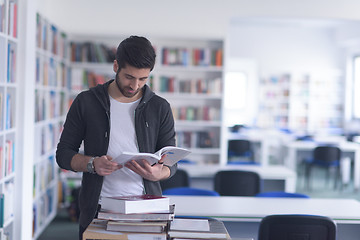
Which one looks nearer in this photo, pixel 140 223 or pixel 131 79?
pixel 140 223

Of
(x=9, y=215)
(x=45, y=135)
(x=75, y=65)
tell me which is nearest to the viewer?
(x=9, y=215)

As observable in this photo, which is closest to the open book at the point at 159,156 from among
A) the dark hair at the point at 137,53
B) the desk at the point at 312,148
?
the dark hair at the point at 137,53

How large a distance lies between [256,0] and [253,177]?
3173 millimetres

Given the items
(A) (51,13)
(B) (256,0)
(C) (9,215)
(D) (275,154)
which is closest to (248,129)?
(D) (275,154)

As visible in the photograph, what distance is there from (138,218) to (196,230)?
0.75 feet

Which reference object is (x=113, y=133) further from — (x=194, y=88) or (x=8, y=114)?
(x=194, y=88)

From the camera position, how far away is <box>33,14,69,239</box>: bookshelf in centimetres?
499

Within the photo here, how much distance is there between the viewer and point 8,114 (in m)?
3.86

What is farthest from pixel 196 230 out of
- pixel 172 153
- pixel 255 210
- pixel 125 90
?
pixel 255 210

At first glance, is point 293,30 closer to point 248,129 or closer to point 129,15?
point 248,129

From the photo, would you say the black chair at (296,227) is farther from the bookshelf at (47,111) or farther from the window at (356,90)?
the window at (356,90)

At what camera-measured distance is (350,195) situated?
8.06 m

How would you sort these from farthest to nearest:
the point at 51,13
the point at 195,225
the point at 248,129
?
the point at 248,129 → the point at 51,13 → the point at 195,225

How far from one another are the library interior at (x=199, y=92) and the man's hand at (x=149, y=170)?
0.96 feet
